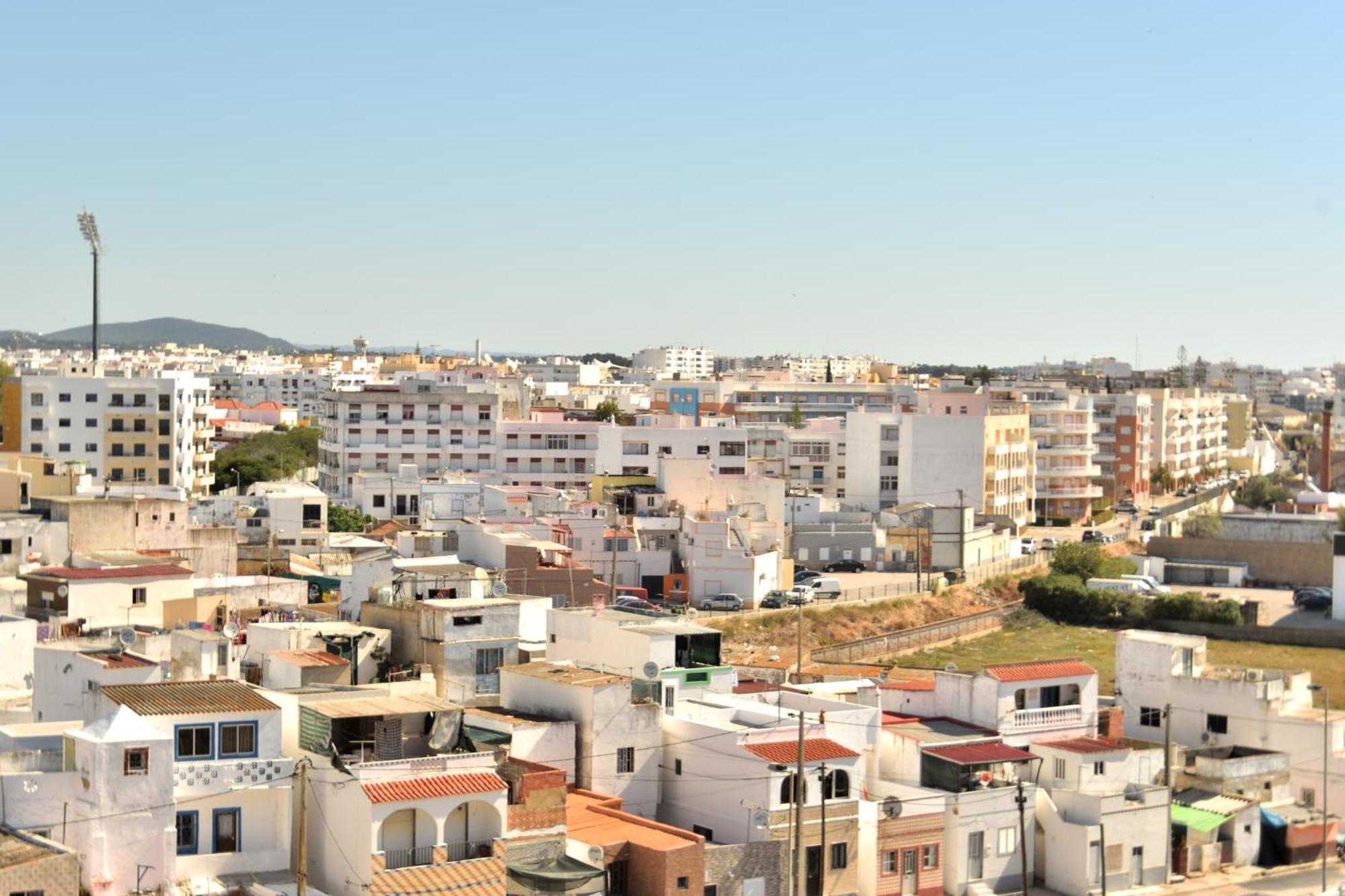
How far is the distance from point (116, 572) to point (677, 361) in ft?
513

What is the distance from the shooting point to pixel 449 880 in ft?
60.1

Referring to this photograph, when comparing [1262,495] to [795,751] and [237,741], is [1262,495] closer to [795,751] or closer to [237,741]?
[795,751]

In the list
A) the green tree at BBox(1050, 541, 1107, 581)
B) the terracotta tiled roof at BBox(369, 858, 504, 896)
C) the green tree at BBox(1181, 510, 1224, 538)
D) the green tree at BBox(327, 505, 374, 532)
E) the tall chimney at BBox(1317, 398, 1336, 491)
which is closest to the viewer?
the terracotta tiled roof at BBox(369, 858, 504, 896)

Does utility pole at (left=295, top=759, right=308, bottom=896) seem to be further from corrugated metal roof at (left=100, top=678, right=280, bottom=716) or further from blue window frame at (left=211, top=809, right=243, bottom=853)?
corrugated metal roof at (left=100, top=678, right=280, bottom=716)

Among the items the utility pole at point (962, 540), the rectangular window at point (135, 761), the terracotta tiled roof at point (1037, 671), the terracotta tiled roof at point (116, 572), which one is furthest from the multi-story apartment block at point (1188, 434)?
the rectangular window at point (135, 761)

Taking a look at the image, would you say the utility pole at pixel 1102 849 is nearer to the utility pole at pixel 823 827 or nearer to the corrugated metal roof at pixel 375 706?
the utility pole at pixel 823 827

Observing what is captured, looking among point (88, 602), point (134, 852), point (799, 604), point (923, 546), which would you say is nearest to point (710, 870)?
point (134, 852)

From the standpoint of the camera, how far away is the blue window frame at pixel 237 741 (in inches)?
730

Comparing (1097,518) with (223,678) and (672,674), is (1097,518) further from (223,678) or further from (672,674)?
(223,678)

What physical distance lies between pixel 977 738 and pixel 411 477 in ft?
106

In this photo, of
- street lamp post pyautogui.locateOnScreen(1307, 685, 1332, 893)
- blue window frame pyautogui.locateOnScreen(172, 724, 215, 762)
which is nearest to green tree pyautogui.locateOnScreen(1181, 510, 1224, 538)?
street lamp post pyautogui.locateOnScreen(1307, 685, 1332, 893)

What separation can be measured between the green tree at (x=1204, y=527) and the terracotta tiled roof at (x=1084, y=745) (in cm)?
3209

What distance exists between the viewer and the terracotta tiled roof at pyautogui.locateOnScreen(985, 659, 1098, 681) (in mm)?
26281

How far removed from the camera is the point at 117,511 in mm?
35219
